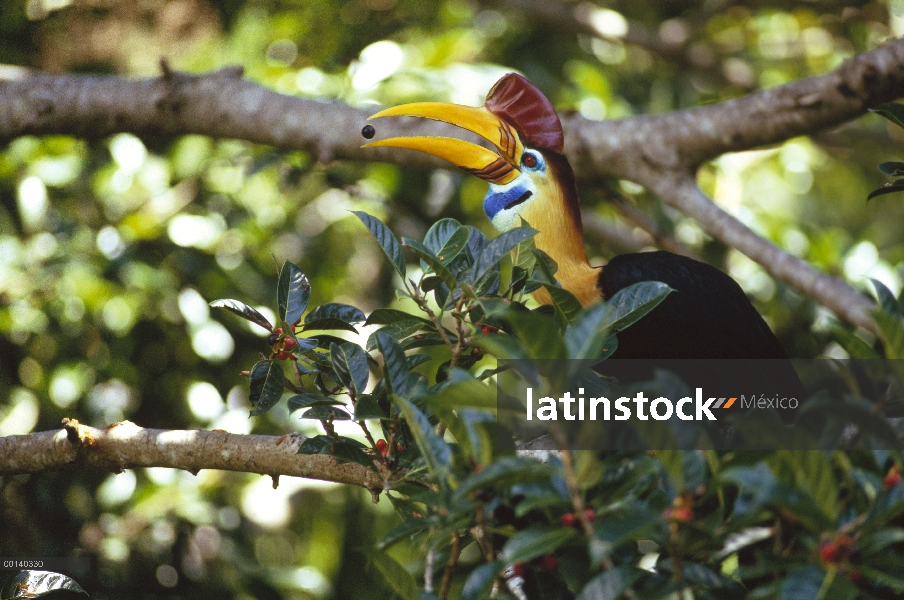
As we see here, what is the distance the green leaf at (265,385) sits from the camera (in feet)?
4.56

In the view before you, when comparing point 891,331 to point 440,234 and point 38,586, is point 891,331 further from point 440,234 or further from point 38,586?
point 38,586

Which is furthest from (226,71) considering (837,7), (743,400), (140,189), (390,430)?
(837,7)

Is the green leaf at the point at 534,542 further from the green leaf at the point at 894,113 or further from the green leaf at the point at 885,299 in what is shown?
the green leaf at the point at 894,113

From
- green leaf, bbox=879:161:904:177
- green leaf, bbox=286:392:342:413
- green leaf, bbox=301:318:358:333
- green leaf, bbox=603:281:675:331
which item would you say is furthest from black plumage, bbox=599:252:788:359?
green leaf, bbox=286:392:342:413

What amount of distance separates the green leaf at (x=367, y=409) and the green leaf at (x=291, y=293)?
0.26 metres

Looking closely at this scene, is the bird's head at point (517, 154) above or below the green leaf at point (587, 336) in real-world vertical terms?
below

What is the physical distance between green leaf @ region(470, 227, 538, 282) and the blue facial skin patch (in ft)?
2.08

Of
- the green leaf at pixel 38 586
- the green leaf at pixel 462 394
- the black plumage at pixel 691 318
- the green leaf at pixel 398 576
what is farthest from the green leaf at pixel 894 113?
the green leaf at pixel 38 586

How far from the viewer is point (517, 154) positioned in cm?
192

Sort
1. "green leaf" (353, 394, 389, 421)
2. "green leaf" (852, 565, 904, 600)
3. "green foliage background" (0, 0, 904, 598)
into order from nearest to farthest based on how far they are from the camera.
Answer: "green leaf" (852, 565, 904, 600)
"green leaf" (353, 394, 389, 421)
"green foliage background" (0, 0, 904, 598)

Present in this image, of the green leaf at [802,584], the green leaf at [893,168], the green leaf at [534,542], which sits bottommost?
the green leaf at [534,542]

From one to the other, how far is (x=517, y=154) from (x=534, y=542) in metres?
1.18

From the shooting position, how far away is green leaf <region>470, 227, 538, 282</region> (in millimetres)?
1261

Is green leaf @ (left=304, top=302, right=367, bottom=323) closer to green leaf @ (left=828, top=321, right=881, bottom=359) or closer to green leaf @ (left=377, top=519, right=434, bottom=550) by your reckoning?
green leaf @ (left=377, top=519, right=434, bottom=550)
